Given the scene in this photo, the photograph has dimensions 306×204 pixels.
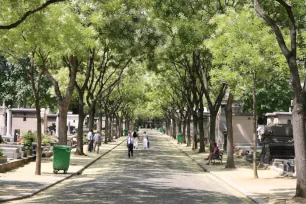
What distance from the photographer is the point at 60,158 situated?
66.4 feet

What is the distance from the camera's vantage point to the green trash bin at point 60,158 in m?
20.2

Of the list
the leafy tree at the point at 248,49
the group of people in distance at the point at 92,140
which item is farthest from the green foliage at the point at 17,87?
the leafy tree at the point at 248,49

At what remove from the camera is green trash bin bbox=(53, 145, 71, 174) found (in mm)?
20172

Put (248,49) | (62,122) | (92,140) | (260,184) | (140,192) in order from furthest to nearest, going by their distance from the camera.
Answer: (92,140), (62,122), (248,49), (260,184), (140,192)

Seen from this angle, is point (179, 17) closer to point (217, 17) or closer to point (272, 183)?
point (217, 17)

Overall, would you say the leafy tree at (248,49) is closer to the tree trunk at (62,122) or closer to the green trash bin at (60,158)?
the green trash bin at (60,158)

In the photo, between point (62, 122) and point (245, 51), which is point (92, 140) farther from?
point (245, 51)

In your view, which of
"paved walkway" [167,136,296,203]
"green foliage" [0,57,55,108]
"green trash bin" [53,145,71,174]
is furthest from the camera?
"green foliage" [0,57,55,108]

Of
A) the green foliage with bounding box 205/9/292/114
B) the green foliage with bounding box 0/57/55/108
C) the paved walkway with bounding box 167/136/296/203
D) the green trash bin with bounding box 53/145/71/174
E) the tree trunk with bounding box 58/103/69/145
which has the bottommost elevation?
the paved walkway with bounding box 167/136/296/203

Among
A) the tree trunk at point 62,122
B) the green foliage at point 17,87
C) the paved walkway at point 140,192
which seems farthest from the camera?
the green foliage at point 17,87

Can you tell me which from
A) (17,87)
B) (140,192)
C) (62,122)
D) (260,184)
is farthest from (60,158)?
(17,87)

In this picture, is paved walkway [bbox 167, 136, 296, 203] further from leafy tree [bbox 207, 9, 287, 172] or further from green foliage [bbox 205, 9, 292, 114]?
green foliage [bbox 205, 9, 292, 114]

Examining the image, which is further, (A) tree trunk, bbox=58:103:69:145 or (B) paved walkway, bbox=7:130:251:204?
(A) tree trunk, bbox=58:103:69:145

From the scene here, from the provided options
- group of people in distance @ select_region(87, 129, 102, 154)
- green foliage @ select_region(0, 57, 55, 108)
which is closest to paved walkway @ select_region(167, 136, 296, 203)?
group of people in distance @ select_region(87, 129, 102, 154)
